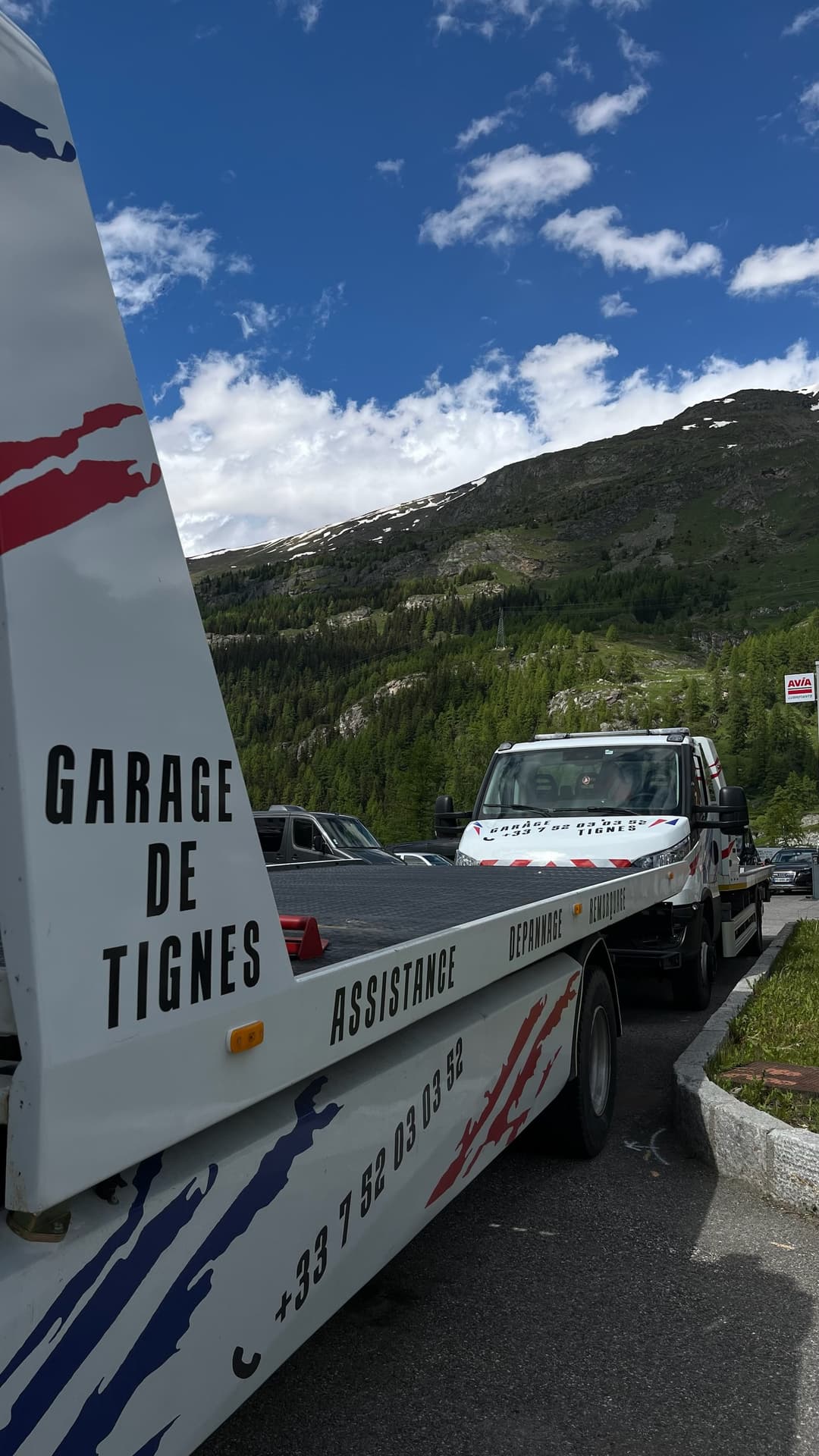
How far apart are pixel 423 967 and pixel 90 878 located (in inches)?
57.4

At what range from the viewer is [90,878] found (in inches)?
65.8

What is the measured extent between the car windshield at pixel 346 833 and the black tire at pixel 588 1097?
11.8 metres

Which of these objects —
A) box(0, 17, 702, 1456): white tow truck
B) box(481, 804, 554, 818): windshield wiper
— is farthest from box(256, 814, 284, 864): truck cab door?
box(0, 17, 702, 1456): white tow truck

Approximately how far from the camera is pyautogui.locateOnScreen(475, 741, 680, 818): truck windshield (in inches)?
374

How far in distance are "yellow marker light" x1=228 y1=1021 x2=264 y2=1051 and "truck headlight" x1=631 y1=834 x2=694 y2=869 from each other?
22.1 ft

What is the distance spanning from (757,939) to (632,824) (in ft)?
18.3

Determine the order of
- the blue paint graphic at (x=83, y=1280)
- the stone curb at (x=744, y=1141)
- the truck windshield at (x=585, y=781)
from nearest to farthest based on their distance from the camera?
1. the blue paint graphic at (x=83, y=1280)
2. the stone curb at (x=744, y=1141)
3. the truck windshield at (x=585, y=781)

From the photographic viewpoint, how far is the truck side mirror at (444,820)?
9719 mm

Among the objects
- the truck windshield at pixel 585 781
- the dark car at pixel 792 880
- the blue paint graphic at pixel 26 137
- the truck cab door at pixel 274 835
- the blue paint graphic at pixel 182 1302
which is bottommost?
the dark car at pixel 792 880

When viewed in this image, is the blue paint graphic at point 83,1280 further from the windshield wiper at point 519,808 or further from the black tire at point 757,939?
the black tire at point 757,939

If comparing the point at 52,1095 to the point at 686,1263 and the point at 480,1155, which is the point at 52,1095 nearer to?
the point at 480,1155

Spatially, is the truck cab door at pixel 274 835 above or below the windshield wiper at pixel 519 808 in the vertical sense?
below

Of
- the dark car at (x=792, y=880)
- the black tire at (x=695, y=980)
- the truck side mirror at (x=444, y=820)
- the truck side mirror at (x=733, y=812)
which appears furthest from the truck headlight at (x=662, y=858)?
the dark car at (x=792, y=880)

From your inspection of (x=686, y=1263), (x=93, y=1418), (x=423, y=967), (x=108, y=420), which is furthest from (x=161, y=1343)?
(x=686, y=1263)
